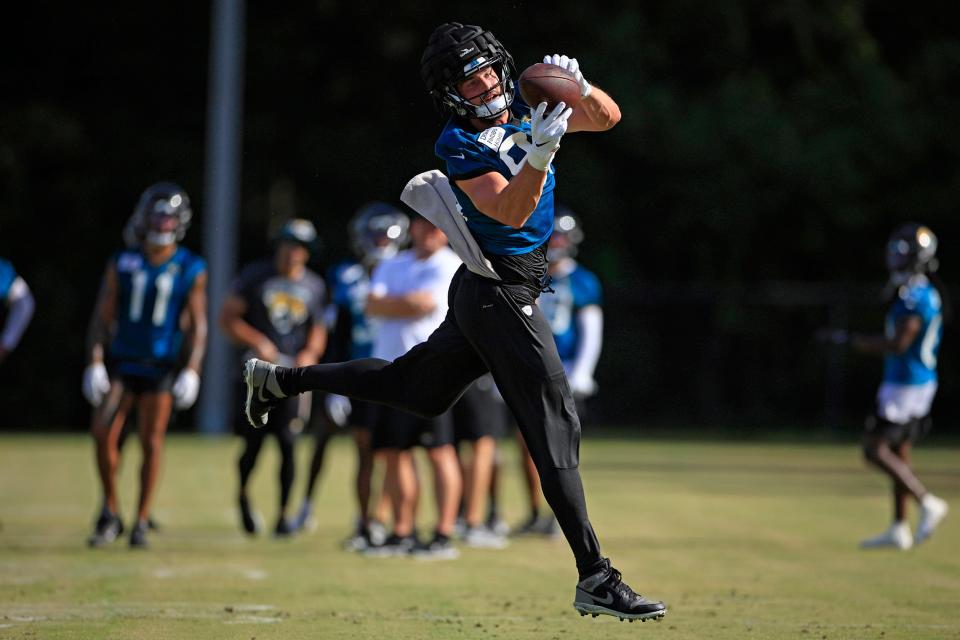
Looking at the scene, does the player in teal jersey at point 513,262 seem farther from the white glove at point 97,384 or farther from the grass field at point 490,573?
the white glove at point 97,384

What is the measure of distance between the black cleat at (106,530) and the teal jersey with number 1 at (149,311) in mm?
921

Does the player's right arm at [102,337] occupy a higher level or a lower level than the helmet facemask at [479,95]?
lower

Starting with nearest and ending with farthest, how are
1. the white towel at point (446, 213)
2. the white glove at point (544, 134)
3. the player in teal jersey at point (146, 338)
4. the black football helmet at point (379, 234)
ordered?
the white glove at point (544, 134), the white towel at point (446, 213), the player in teal jersey at point (146, 338), the black football helmet at point (379, 234)

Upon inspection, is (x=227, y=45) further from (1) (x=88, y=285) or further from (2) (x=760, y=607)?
(2) (x=760, y=607)

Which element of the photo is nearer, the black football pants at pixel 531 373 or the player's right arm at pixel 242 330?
the black football pants at pixel 531 373

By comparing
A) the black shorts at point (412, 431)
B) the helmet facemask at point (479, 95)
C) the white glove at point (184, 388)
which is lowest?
the black shorts at point (412, 431)

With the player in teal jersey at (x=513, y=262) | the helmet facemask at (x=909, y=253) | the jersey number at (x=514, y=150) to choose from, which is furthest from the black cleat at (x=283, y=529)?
the jersey number at (x=514, y=150)

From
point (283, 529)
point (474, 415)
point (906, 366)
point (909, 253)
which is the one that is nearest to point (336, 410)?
point (283, 529)

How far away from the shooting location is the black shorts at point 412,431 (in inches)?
366

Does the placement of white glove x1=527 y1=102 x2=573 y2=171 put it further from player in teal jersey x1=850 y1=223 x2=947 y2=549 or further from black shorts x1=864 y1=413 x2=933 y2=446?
black shorts x1=864 y1=413 x2=933 y2=446

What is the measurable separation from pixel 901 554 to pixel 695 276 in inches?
724

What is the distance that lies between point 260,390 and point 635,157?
2180 centimetres

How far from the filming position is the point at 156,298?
998cm

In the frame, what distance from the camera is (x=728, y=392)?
2656cm
